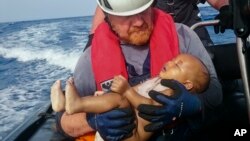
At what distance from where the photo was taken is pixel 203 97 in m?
2.27

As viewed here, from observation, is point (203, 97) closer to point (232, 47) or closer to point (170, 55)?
point (170, 55)

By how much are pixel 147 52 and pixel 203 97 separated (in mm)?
454

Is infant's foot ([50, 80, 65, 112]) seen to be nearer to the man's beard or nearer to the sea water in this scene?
the man's beard

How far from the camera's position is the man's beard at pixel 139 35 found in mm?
2291

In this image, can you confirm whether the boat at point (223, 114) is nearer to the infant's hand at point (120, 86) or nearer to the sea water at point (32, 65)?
the sea water at point (32, 65)

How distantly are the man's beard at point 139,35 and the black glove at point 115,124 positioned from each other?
1.57ft

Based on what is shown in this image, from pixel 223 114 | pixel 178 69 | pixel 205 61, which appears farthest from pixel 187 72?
pixel 223 114

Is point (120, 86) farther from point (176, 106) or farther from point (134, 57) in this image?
point (134, 57)

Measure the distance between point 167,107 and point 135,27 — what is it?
540 millimetres

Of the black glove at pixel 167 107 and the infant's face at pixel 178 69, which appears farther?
the infant's face at pixel 178 69


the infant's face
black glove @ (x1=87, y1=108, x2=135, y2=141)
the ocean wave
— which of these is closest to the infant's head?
the infant's face

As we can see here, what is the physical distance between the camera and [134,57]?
2.43 metres

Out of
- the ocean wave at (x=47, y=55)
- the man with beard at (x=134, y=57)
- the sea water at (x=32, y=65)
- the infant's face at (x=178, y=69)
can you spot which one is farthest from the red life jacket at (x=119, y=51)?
the ocean wave at (x=47, y=55)

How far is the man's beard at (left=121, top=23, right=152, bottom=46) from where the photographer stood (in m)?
2.29
